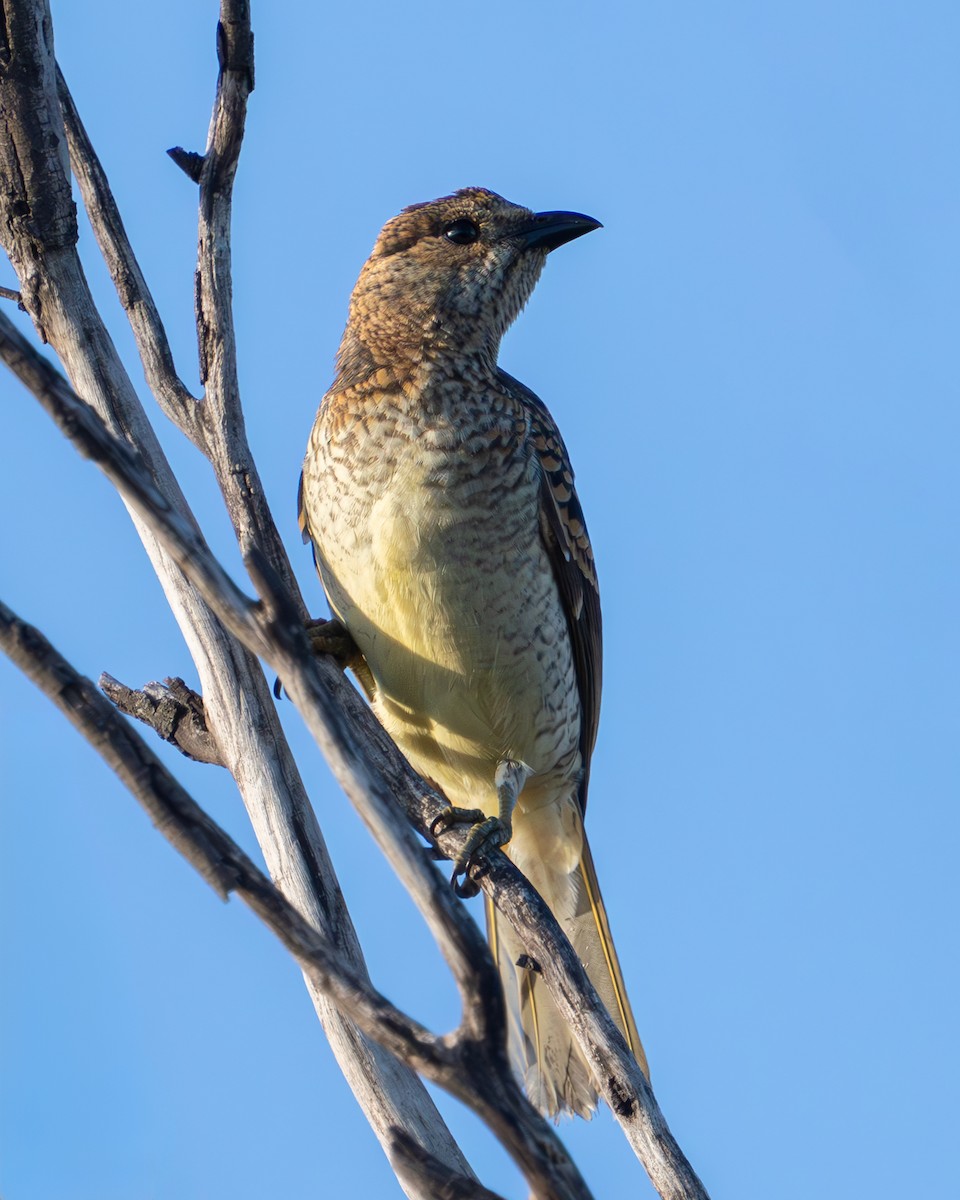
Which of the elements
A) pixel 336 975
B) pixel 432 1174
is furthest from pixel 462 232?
pixel 432 1174

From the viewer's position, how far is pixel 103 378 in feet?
14.1

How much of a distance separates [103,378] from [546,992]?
2.77m

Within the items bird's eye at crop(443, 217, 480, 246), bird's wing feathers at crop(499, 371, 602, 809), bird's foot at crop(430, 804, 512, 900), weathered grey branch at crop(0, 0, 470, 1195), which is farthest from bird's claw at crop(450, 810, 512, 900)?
bird's eye at crop(443, 217, 480, 246)

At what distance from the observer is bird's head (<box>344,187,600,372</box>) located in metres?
5.62

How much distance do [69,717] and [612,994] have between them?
3.39m

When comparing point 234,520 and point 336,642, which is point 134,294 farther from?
point 336,642

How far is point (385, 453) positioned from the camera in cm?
504

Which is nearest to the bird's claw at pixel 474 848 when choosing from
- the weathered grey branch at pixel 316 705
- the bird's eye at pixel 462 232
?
the weathered grey branch at pixel 316 705

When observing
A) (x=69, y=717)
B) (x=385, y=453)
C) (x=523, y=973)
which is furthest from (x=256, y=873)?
(x=523, y=973)

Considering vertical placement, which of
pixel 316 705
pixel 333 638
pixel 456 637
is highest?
pixel 333 638

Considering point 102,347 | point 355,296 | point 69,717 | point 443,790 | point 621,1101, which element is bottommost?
point 621,1101

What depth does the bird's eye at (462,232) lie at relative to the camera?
582cm

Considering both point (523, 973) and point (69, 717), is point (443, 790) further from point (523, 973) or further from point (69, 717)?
point (69, 717)

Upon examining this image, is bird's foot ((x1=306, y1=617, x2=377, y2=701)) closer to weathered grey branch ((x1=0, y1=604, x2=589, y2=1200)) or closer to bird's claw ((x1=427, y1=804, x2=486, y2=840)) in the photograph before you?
bird's claw ((x1=427, y1=804, x2=486, y2=840))
